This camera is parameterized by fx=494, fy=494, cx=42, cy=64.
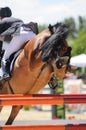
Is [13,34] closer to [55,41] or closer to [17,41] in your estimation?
[17,41]

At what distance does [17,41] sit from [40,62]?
2.94ft

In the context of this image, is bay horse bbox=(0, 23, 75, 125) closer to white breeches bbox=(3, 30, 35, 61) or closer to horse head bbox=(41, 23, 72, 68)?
horse head bbox=(41, 23, 72, 68)

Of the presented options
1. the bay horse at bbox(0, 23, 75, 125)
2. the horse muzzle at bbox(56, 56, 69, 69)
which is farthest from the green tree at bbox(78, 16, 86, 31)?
the horse muzzle at bbox(56, 56, 69, 69)

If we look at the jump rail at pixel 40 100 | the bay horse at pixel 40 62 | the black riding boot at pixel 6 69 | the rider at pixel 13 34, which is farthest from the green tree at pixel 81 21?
the jump rail at pixel 40 100

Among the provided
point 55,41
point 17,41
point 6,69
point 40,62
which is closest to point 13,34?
point 17,41

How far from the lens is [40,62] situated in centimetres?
657

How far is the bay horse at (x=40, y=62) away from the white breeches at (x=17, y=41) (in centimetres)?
28

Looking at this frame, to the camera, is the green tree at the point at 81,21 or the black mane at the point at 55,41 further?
the green tree at the point at 81,21

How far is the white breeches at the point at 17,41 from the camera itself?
7.32m

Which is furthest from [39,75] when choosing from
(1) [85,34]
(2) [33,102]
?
(1) [85,34]

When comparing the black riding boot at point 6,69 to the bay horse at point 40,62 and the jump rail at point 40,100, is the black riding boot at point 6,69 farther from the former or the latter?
the jump rail at point 40,100

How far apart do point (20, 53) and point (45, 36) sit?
82 cm

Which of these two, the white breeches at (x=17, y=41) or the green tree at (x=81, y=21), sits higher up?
the white breeches at (x=17, y=41)

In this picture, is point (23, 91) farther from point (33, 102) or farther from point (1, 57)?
point (33, 102)
